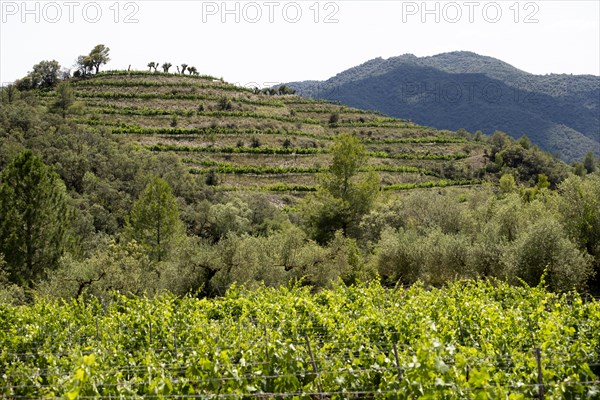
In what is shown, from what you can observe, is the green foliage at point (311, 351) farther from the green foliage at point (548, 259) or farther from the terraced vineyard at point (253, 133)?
the terraced vineyard at point (253, 133)

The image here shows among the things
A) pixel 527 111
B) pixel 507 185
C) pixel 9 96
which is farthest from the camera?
pixel 527 111

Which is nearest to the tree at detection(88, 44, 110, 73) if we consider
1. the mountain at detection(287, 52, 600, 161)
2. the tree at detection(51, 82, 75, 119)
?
the tree at detection(51, 82, 75, 119)

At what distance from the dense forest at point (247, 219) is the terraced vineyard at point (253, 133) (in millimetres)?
534

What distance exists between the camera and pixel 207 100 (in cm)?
8725

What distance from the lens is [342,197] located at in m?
36.2

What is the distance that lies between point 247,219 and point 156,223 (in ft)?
44.2

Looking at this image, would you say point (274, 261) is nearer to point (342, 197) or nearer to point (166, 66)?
point (342, 197)

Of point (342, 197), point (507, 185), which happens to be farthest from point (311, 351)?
point (507, 185)

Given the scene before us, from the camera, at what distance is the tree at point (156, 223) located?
32.9m

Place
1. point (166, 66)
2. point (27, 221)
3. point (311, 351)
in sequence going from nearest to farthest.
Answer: point (311, 351) → point (27, 221) → point (166, 66)

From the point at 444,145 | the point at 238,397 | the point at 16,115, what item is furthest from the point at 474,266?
the point at 444,145

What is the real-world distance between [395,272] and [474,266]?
4916 mm

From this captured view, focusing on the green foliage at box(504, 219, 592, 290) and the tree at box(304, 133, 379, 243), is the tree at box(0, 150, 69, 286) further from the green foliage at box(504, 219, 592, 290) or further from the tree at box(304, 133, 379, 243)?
the green foliage at box(504, 219, 592, 290)

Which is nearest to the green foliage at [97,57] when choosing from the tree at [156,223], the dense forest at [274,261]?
the dense forest at [274,261]
